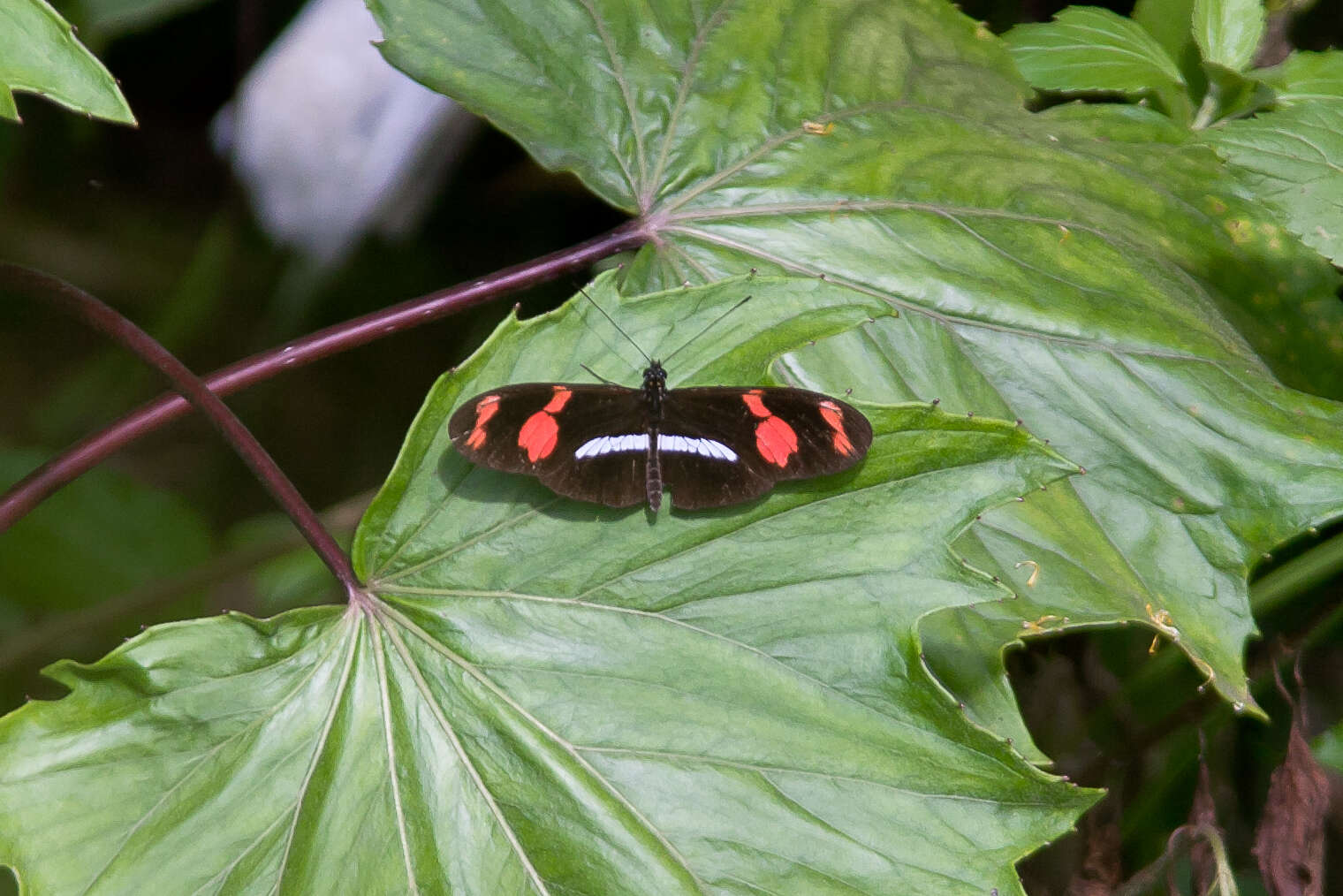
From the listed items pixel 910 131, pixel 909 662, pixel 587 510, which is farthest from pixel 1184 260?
pixel 587 510

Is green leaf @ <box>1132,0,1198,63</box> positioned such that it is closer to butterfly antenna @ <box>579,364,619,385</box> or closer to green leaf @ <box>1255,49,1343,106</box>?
green leaf @ <box>1255,49,1343,106</box>

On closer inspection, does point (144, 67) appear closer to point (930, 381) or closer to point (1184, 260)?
point (930, 381)

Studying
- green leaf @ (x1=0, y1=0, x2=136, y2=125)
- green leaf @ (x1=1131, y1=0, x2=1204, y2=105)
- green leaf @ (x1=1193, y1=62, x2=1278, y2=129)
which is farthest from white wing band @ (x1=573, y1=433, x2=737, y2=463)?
green leaf @ (x1=1131, y1=0, x2=1204, y2=105)

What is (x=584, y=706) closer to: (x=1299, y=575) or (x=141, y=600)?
(x=1299, y=575)

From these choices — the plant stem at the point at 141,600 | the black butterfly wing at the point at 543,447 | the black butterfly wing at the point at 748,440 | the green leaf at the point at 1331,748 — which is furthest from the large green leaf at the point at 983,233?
the plant stem at the point at 141,600

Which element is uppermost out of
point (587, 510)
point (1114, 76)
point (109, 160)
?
point (1114, 76)
